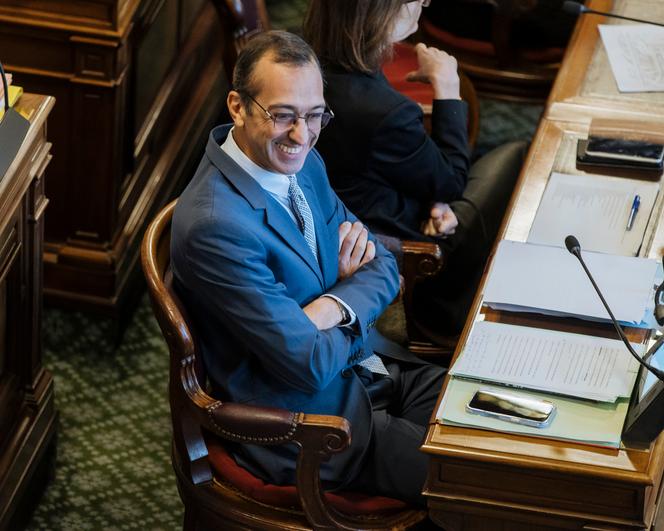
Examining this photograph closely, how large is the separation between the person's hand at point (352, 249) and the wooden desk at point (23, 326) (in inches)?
30.2

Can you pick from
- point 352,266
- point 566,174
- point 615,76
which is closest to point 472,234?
point 566,174

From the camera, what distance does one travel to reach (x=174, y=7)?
4547 mm

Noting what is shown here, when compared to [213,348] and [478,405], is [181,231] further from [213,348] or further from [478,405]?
[478,405]

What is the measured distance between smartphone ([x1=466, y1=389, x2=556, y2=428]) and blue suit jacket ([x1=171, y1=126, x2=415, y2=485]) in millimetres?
314

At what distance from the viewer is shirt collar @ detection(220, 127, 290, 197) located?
274 cm

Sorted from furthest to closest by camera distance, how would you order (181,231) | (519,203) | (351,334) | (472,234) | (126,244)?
(126,244) → (472,234) → (519,203) → (351,334) → (181,231)

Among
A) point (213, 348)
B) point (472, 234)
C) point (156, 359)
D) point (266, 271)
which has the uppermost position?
point (266, 271)

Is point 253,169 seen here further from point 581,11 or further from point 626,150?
point 581,11

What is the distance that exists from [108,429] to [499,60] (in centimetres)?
231

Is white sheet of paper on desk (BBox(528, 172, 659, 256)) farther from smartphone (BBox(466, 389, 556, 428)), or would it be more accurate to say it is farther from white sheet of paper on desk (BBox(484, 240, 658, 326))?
smartphone (BBox(466, 389, 556, 428))

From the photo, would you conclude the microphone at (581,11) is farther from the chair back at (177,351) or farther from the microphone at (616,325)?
the chair back at (177,351)

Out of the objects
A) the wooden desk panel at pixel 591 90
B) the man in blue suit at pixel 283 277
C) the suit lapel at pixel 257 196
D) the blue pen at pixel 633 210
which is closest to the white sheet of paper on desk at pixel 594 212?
the blue pen at pixel 633 210

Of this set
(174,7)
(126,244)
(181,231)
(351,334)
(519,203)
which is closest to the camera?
(181,231)

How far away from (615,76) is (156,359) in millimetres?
1705
